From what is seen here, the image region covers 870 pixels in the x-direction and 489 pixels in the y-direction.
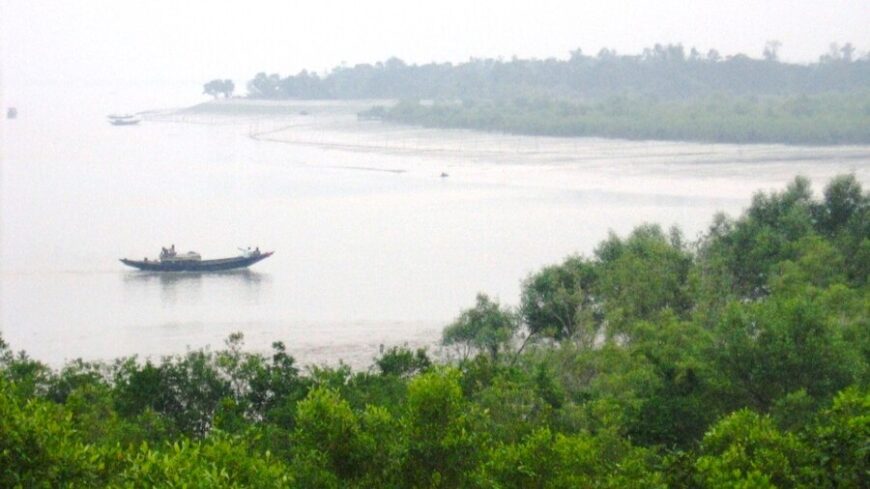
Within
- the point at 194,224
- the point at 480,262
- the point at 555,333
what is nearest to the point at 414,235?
the point at 480,262

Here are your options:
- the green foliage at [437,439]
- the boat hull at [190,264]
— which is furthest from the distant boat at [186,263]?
the green foliage at [437,439]

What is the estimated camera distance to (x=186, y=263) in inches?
623

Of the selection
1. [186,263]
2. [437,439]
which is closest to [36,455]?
[437,439]

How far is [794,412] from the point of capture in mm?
5426

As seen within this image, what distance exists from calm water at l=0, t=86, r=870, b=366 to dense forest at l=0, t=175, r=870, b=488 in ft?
9.81

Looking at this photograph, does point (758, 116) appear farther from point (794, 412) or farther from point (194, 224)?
point (794, 412)

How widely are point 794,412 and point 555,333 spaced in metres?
4.32

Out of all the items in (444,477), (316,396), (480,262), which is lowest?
(480,262)

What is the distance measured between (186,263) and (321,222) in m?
3.96

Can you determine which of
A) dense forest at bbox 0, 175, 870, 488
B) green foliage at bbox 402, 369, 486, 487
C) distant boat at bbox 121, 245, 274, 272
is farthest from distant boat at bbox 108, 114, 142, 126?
green foliage at bbox 402, 369, 486, 487

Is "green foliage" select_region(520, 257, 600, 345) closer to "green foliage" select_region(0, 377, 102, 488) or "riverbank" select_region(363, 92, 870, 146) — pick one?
"green foliage" select_region(0, 377, 102, 488)

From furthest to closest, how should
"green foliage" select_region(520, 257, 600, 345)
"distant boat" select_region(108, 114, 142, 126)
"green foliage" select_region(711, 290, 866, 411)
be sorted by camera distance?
"distant boat" select_region(108, 114, 142, 126) → "green foliage" select_region(520, 257, 600, 345) → "green foliage" select_region(711, 290, 866, 411)

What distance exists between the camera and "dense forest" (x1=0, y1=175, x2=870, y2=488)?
3.79 meters

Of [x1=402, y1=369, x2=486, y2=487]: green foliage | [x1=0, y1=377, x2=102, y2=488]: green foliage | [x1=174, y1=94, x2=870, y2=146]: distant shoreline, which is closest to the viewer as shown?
[x1=0, y1=377, x2=102, y2=488]: green foliage
